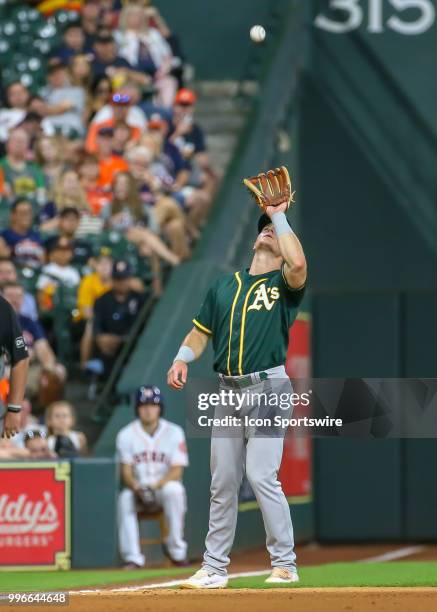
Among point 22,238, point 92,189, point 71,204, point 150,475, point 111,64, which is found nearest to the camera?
point 150,475

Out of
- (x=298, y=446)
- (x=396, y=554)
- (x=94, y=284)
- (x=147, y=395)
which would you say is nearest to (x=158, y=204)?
(x=94, y=284)

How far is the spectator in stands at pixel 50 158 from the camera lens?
15.5 metres

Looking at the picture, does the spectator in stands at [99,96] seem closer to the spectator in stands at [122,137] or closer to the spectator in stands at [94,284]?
the spectator in stands at [122,137]

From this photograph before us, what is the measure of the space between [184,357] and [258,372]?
0.41m

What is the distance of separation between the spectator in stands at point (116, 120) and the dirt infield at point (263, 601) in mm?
8906

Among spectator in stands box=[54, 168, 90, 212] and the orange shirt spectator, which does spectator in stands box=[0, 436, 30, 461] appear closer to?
spectator in stands box=[54, 168, 90, 212]

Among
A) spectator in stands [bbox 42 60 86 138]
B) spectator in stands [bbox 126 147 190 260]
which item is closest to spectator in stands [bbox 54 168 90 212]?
spectator in stands [bbox 126 147 190 260]

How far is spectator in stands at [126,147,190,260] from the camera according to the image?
14.6m

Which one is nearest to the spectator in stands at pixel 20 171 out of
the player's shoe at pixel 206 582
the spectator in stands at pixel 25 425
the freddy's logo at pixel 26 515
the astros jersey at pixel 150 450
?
the spectator in stands at pixel 25 425

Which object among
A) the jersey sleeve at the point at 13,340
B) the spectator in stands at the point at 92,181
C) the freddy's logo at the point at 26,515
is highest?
the spectator in stands at the point at 92,181

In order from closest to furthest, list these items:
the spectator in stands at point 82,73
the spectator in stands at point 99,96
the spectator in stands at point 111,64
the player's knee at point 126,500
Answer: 1. the player's knee at point 126,500
2. the spectator in stands at point 99,96
3. the spectator in stands at point 82,73
4. the spectator in stands at point 111,64

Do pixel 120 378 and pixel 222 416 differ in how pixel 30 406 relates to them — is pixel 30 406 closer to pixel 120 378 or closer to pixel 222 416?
pixel 120 378

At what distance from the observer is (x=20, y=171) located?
1562 centimetres

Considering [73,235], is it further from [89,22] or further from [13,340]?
[13,340]
